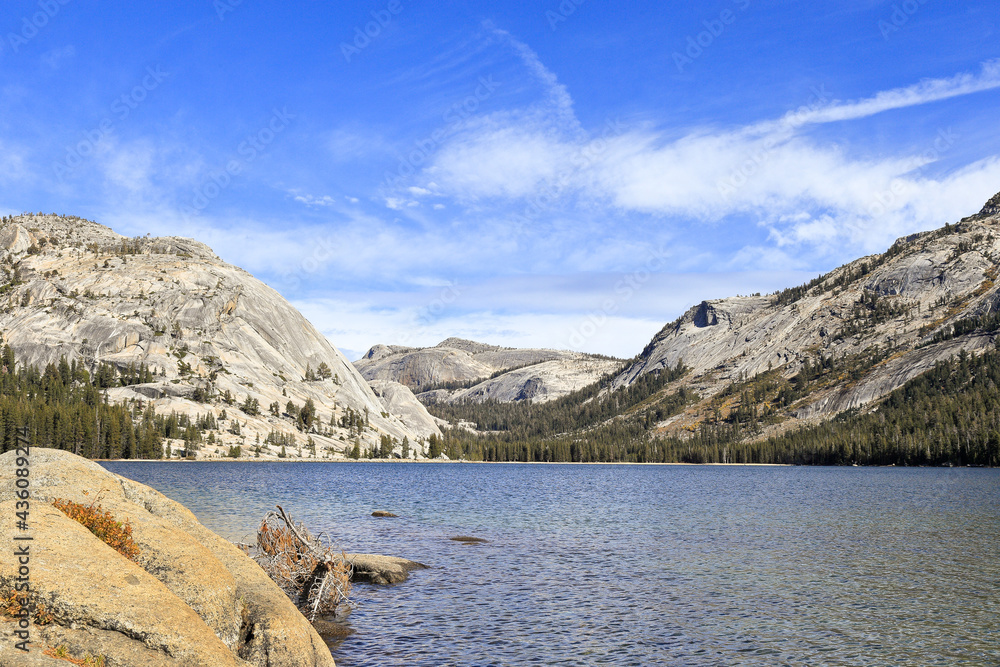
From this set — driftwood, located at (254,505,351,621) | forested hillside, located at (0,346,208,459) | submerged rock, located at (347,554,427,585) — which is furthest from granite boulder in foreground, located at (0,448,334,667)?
forested hillside, located at (0,346,208,459)

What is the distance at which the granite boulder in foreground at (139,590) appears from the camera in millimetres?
13320

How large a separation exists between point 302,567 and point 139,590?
16.9 m

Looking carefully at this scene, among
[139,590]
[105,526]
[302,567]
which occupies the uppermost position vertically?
[105,526]

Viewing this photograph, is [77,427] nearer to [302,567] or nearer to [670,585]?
[302,567]

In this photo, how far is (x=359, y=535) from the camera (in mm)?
54812

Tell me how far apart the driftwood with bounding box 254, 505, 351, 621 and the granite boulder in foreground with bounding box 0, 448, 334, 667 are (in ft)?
23.8

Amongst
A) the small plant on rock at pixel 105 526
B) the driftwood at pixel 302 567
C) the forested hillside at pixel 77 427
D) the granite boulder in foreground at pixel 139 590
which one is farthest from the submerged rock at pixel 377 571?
the forested hillside at pixel 77 427

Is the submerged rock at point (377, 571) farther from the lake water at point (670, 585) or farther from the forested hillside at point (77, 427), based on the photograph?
the forested hillside at point (77, 427)

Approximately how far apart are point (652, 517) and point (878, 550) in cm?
2502

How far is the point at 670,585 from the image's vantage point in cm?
3709

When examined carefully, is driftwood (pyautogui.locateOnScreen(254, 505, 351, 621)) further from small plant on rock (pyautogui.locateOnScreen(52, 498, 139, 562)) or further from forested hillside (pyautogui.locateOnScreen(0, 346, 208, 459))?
forested hillside (pyautogui.locateOnScreen(0, 346, 208, 459))

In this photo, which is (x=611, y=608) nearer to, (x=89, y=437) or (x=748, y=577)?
(x=748, y=577)

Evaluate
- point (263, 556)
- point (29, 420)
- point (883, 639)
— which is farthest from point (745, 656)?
point (29, 420)

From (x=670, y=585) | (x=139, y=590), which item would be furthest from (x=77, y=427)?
(x=139, y=590)
